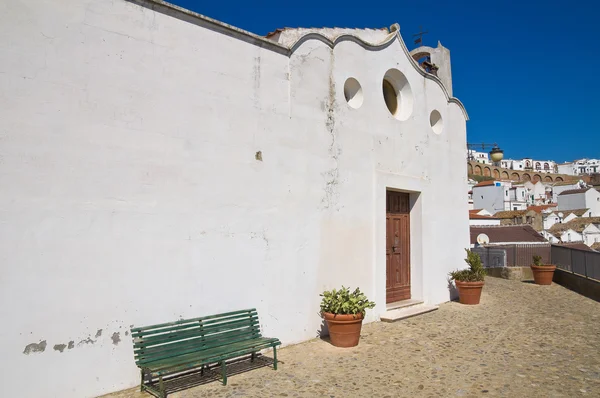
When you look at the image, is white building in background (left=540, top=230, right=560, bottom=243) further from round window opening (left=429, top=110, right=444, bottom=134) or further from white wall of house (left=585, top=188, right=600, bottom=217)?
round window opening (left=429, top=110, right=444, bottom=134)

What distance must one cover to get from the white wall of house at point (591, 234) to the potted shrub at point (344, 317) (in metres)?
38.8

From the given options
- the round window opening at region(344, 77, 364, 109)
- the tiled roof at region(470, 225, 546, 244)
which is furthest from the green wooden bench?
the tiled roof at region(470, 225, 546, 244)

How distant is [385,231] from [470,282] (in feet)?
8.42

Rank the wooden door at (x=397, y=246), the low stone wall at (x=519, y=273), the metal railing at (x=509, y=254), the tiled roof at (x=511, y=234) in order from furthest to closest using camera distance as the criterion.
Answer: the tiled roof at (x=511, y=234), the metal railing at (x=509, y=254), the low stone wall at (x=519, y=273), the wooden door at (x=397, y=246)

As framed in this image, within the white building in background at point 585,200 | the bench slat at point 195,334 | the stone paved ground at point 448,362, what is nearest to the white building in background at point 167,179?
the bench slat at point 195,334

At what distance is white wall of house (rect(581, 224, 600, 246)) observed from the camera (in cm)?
3788

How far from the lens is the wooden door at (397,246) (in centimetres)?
901

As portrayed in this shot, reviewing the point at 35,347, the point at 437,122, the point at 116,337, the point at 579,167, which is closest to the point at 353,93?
the point at 437,122

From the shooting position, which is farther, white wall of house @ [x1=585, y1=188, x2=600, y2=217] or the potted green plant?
white wall of house @ [x1=585, y1=188, x2=600, y2=217]

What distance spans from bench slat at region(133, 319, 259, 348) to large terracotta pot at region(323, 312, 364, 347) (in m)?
1.14

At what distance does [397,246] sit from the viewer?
363 inches

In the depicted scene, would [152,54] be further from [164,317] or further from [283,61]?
[164,317]

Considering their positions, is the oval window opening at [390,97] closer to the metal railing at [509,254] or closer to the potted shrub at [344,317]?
the potted shrub at [344,317]

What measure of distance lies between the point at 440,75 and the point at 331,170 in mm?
5627
